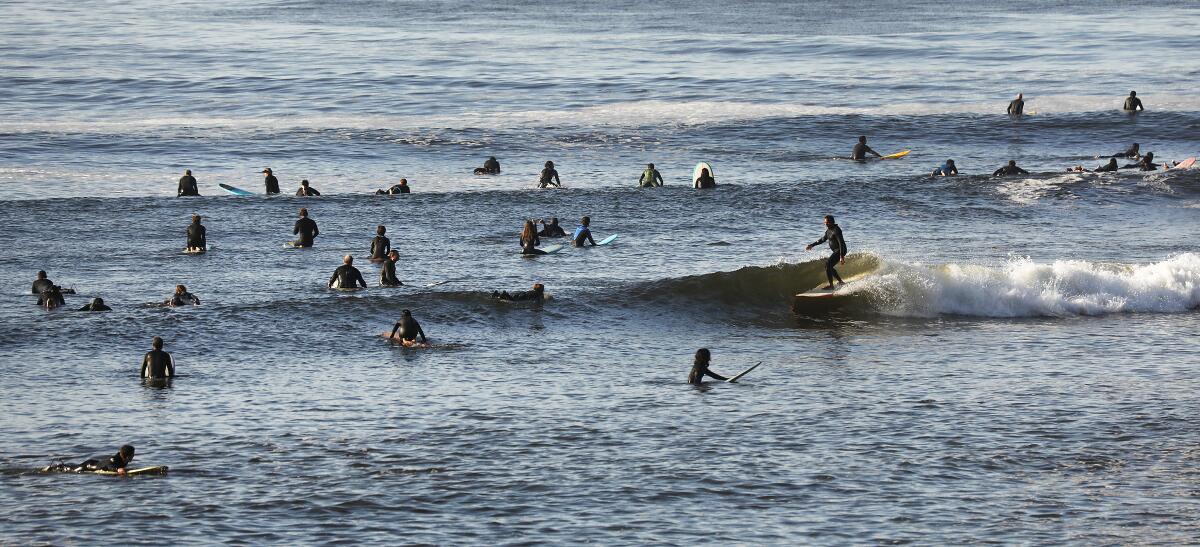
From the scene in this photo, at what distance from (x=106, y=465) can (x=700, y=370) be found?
1022 centimetres

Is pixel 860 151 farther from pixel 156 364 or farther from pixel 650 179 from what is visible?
pixel 156 364

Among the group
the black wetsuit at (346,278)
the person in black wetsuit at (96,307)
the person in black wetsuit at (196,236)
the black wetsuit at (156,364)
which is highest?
the person in black wetsuit at (196,236)

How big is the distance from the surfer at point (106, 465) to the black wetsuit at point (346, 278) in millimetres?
12435

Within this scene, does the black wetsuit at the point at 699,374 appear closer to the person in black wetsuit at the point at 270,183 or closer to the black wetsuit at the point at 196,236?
the black wetsuit at the point at 196,236

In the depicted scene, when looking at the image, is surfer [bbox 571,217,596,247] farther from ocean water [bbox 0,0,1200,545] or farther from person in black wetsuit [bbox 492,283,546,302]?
person in black wetsuit [bbox 492,283,546,302]

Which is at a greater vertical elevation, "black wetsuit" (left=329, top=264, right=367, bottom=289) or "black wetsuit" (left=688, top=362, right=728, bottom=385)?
"black wetsuit" (left=329, top=264, right=367, bottom=289)

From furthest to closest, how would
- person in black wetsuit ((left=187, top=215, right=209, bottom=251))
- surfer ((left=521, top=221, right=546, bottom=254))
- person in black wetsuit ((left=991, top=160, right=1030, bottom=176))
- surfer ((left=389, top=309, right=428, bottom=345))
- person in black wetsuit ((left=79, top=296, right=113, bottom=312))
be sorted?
1. person in black wetsuit ((left=991, top=160, right=1030, bottom=176))
2. surfer ((left=521, top=221, right=546, bottom=254))
3. person in black wetsuit ((left=187, top=215, right=209, bottom=251))
4. person in black wetsuit ((left=79, top=296, right=113, bottom=312))
5. surfer ((left=389, top=309, right=428, bottom=345))

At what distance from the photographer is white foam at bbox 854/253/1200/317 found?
31.8m

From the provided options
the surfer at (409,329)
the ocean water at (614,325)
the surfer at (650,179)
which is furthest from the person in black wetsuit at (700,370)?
the surfer at (650,179)

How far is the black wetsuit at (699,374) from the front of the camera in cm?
2480

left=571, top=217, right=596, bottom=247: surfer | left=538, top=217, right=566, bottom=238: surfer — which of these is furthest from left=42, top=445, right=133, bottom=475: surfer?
left=538, top=217, right=566, bottom=238: surfer

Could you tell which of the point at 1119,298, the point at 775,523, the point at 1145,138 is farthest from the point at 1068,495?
the point at 1145,138

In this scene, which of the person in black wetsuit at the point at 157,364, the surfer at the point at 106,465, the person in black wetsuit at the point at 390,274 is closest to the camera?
the surfer at the point at 106,465

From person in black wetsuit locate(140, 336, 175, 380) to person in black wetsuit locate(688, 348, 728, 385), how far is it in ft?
30.5
